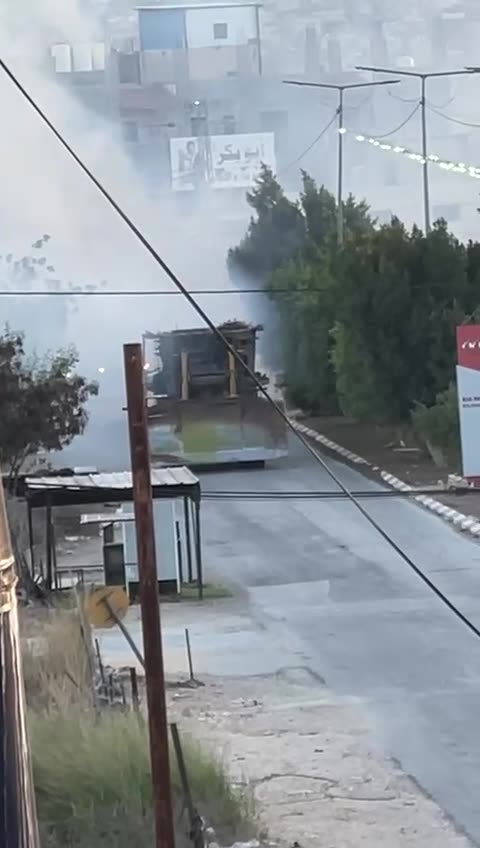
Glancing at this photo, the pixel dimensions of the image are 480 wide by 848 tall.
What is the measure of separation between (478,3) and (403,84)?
0.33 meters

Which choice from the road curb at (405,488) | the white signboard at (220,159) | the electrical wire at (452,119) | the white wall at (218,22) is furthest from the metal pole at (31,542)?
the electrical wire at (452,119)

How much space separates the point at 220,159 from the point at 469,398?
34.0 inches

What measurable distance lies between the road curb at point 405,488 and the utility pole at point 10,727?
8.21 ft

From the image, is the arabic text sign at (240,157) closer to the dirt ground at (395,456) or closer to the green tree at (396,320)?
the green tree at (396,320)

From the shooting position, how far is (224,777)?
7.53 ft

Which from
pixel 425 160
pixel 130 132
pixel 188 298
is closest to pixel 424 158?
pixel 425 160

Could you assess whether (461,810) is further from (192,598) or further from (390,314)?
(390,314)

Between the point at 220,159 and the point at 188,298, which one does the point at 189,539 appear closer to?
the point at 220,159

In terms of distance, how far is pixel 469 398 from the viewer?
11.0 ft

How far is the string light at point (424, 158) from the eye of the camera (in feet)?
11.8

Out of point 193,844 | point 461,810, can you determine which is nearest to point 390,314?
point 461,810

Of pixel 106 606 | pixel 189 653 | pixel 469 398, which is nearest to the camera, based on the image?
pixel 106 606

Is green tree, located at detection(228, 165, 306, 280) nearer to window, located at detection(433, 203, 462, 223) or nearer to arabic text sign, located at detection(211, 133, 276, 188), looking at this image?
arabic text sign, located at detection(211, 133, 276, 188)

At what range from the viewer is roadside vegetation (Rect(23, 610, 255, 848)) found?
6.73 feet
